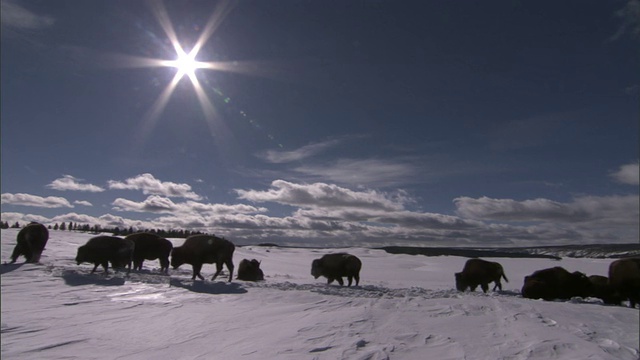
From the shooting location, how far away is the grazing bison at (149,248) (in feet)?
57.3

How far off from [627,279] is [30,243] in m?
20.8

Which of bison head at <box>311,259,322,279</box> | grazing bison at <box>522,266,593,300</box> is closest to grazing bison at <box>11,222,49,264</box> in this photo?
bison head at <box>311,259,322,279</box>

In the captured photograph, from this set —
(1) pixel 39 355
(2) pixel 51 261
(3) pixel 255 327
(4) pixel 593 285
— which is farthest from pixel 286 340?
(4) pixel 593 285

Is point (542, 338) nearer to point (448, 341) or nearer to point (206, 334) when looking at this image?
point (448, 341)

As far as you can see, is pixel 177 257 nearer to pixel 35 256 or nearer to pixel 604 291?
pixel 35 256

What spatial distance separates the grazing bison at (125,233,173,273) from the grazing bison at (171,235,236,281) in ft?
6.15

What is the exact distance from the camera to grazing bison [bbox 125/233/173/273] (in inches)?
688

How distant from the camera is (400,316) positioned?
6.97m

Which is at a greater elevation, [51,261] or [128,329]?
[51,261]

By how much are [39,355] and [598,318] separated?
910cm

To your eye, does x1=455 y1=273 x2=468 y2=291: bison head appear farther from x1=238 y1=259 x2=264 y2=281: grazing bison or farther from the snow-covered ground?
the snow-covered ground

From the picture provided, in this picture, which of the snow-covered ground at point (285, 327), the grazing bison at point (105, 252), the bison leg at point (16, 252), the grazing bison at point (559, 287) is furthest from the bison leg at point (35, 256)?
the grazing bison at point (559, 287)

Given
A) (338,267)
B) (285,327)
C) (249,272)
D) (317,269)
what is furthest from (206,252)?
(285,327)

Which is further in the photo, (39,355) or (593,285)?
(593,285)
